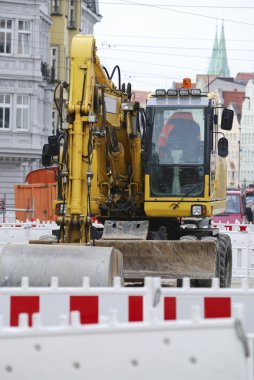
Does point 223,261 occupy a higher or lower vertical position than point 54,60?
lower

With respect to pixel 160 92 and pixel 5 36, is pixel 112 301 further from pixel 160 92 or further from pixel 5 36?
pixel 5 36

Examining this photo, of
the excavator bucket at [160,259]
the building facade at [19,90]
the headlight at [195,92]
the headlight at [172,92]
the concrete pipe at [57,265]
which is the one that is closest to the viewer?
the concrete pipe at [57,265]

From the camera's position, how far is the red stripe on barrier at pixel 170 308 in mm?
9375

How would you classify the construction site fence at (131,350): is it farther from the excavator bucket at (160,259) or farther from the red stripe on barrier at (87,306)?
the excavator bucket at (160,259)

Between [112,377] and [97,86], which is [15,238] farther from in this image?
[112,377]

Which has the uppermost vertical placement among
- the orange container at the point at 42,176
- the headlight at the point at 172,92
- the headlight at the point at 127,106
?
the headlight at the point at 172,92

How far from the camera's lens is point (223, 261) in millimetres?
19312

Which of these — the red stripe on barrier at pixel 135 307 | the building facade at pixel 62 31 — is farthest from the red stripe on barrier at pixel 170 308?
the building facade at pixel 62 31

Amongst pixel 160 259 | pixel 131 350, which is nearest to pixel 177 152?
pixel 160 259

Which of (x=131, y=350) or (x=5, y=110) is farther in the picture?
(x=5, y=110)

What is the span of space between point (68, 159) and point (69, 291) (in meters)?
6.48

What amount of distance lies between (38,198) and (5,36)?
2356 cm

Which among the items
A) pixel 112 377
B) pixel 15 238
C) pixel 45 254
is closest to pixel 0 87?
pixel 15 238

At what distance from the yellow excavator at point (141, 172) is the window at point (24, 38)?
162ft
